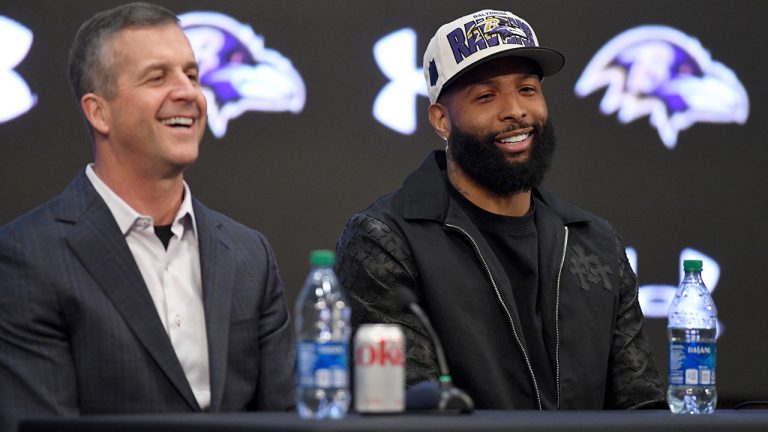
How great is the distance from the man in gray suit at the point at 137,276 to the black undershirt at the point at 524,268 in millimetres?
641

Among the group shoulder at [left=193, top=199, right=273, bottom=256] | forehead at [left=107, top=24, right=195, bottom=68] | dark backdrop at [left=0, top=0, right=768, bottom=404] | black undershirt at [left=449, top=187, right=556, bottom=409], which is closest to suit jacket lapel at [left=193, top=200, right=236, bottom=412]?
shoulder at [left=193, top=199, right=273, bottom=256]

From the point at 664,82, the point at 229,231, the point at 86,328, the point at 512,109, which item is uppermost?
the point at 664,82

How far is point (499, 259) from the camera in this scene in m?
3.22

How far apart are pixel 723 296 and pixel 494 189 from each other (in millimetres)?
1421

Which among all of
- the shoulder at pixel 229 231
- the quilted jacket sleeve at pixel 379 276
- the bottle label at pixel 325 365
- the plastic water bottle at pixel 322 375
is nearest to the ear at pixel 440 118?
the quilted jacket sleeve at pixel 379 276

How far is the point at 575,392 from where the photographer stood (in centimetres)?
313

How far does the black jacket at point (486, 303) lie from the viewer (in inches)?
121

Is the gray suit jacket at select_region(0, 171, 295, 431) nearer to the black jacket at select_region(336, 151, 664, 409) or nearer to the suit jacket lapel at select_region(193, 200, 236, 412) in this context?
the suit jacket lapel at select_region(193, 200, 236, 412)

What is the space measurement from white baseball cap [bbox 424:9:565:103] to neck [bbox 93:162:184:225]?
0.90 metres

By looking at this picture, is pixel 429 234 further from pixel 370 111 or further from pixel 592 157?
pixel 592 157

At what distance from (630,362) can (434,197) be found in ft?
2.13

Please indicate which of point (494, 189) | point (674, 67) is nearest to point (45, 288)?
point (494, 189)

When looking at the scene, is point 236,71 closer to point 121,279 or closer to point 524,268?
point 524,268

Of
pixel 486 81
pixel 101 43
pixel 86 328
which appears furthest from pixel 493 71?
pixel 86 328
